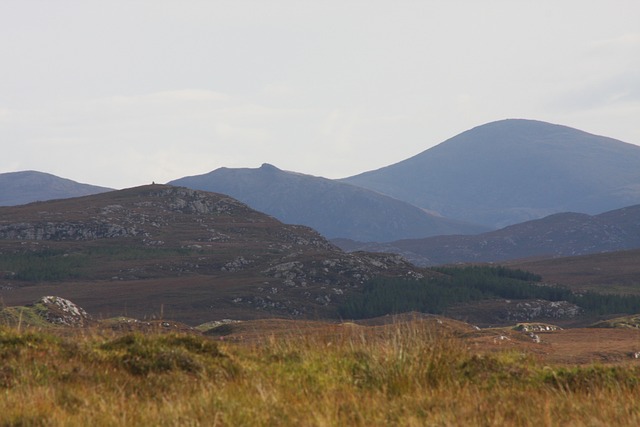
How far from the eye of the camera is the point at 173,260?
12162 centimetres

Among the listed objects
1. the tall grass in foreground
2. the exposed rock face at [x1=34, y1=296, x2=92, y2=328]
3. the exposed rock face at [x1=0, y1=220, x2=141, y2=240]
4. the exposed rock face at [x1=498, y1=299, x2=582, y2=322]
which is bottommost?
the exposed rock face at [x1=498, y1=299, x2=582, y2=322]

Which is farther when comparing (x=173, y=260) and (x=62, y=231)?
(x=62, y=231)

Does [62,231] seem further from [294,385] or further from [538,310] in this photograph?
[294,385]

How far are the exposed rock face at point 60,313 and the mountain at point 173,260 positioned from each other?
11032 mm

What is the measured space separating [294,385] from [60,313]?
4689 centimetres

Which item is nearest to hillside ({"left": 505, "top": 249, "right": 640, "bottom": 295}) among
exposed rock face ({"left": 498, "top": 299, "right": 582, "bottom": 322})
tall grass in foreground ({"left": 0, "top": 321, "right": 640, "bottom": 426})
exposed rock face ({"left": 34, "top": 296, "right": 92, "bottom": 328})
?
exposed rock face ({"left": 498, "top": 299, "right": 582, "bottom": 322})

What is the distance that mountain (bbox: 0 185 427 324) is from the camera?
9231 cm

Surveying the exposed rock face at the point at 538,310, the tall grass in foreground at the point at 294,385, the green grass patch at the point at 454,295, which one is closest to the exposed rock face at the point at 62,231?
the green grass patch at the point at 454,295

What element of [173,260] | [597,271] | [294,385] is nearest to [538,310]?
[597,271]

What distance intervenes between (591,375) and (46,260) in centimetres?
11400

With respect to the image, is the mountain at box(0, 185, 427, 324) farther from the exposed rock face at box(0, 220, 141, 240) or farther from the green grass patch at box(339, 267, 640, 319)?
the green grass patch at box(339, 267, 640, 319)

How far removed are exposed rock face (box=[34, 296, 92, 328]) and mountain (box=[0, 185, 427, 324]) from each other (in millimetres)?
11032

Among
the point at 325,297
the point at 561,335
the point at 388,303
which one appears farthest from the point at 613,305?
the point at 561,335

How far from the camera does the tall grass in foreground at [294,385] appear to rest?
9.94 m
